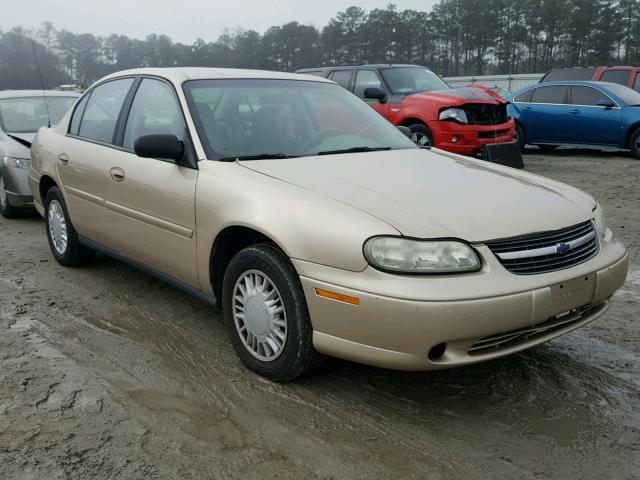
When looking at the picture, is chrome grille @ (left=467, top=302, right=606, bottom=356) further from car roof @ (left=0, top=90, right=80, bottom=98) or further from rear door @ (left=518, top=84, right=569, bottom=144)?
rear door @ (left=518, top=84, right=569, bottom=144)

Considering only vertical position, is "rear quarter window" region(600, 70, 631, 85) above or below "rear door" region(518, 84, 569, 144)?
above

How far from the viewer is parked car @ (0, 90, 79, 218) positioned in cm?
725

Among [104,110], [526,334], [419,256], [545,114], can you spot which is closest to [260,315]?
[419,256]

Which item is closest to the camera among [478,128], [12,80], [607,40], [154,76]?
[154,76]

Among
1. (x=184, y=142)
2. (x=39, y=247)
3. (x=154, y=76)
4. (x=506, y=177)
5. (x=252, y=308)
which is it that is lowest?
(x=39, y=247)

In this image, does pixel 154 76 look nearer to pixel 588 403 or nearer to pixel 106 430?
pixel 106 430

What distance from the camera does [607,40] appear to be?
51594 millimetres

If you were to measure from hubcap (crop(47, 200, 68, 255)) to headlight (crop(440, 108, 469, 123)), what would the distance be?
21.1 ft

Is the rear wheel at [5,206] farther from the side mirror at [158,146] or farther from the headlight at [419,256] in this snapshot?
the headlight at [419,256]

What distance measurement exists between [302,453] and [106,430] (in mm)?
867

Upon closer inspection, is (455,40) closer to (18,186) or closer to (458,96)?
(458,96)

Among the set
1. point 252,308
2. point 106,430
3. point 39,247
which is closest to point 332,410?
point 252,308

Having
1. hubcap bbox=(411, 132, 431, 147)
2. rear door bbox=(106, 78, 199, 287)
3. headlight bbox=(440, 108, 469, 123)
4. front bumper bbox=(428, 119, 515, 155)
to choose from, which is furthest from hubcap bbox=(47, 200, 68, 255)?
headlight bbox=(440, 108, 469, 123)

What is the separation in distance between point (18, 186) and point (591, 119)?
1004 centimetres
